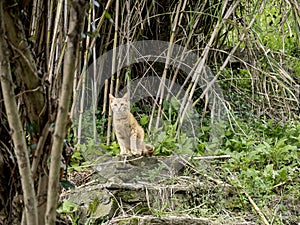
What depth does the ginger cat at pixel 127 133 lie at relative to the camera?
9.11ft

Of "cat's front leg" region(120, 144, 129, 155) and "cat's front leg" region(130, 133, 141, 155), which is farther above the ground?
"cat's front leg" region(130, 133, 141, 155)

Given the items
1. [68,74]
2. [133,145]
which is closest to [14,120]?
[68,74]

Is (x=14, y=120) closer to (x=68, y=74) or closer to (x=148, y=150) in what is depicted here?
(x=68, y=74)

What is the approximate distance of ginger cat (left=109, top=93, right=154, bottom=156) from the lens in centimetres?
278

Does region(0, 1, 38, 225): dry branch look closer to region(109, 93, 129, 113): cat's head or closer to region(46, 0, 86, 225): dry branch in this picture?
region(46, 0, 86, 225): dry branch

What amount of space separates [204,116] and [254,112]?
1.45 feet

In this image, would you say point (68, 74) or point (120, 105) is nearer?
point (68, 74)

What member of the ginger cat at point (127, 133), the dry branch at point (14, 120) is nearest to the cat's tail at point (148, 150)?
the ginger cat at point (127, 133)

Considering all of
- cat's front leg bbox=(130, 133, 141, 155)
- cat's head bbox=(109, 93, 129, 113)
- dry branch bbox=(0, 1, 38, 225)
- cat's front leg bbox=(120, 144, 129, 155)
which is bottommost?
cat's front leg bbox=(120, 144, 129, 155)

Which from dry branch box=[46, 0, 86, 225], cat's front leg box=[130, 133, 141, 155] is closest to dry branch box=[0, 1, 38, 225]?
dry branch box=[46, 0, 86, 225]

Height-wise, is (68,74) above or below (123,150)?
above

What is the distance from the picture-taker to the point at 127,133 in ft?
9.16

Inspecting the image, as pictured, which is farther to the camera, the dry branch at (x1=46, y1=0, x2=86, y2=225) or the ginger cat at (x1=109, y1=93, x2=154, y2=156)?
the ginger cat at (x1=109, y1=93, x2=154, y2=156)

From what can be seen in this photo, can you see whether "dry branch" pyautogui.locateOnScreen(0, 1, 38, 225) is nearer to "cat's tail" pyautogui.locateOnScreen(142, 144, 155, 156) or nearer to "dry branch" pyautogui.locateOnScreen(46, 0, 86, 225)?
"dry branch" pyautogui.locateOnScreen(46, 0, 86, 225)
